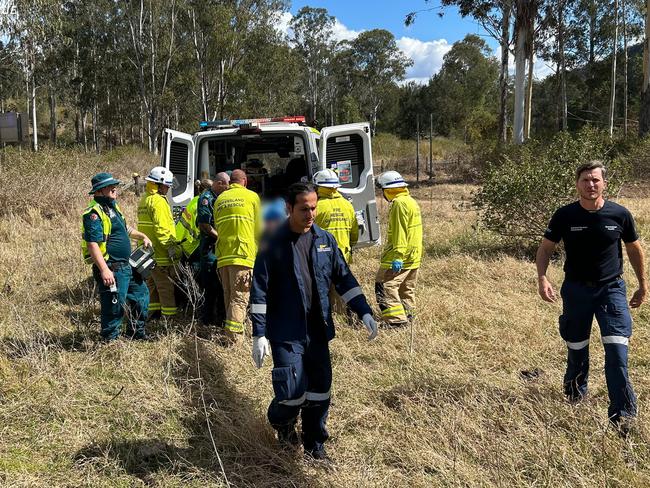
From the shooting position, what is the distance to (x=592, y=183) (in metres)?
2.84

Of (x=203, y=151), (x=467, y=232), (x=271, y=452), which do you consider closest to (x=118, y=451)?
(x=271, y=452)

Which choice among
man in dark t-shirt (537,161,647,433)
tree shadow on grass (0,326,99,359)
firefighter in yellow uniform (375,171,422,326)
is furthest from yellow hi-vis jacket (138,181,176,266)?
man in dark t-shirt (537,161,647,433)

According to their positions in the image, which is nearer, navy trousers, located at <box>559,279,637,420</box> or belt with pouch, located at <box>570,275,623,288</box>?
navy trousers, located at <box>559,279,637,420</box>

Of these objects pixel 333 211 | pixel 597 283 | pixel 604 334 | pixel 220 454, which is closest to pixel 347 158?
pixel 333 211

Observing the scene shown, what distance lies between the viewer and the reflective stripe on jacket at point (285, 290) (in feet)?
8.50

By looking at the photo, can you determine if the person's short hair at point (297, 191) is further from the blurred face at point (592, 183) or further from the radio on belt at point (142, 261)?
the radio on belt at point (142, 261)

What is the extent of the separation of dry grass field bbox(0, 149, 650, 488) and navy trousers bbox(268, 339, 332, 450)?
0.18 metres

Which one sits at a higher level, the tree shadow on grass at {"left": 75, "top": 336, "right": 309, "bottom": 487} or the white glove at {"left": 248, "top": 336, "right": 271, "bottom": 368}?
the white glove at {"left": 248, "top": 336, "right": 271, "bottom": 368}

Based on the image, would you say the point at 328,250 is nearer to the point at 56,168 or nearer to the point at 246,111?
the point at 56,168

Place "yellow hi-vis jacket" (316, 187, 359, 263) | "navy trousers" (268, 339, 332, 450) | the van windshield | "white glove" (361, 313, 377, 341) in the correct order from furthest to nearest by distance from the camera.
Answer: the van windshield → "yellow hi-vis jacket" (316, 187, 359, 263) → "white glove" (361, 313, 377, 341) → "navy trousers" (268, 339, 332, 450)

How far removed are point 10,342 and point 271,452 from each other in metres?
2.61

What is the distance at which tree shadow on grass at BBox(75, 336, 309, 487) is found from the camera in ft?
8.52

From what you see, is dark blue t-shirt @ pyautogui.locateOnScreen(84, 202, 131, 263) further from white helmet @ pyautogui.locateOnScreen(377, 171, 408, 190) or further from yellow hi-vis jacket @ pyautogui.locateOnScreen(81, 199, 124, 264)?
white helmet @ pyautogui.locateOnScreen(377, 171, 408, 190)

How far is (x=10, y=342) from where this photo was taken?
→ 4.05 m
